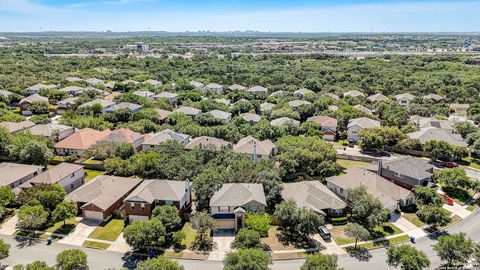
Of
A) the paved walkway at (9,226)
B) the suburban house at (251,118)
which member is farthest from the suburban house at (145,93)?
the paved walkway at (9,226)

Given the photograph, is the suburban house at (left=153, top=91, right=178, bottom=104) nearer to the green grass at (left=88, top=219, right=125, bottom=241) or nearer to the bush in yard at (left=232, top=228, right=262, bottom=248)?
the green grass at (left=88, top=219, right=125, bottom=241)

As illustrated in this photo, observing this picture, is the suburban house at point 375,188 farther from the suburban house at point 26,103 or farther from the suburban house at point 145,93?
the suburban house at point 26,103

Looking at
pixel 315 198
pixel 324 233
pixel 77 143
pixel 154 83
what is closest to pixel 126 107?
pixel 77 143

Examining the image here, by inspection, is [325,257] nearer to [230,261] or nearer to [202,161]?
[230,261]

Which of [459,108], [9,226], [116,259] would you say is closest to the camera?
[116,259]

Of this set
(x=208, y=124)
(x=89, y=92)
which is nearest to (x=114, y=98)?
(x=89, y=92)

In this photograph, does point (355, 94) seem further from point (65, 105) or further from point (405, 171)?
point (65, 105)
